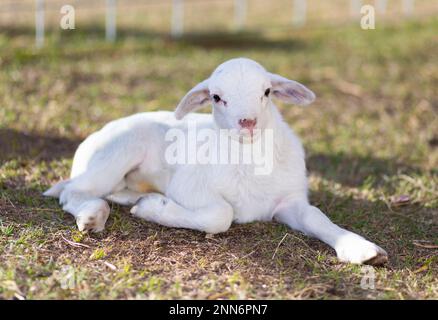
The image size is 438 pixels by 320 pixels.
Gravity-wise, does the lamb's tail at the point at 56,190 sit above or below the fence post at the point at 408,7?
below

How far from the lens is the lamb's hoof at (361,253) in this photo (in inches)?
165

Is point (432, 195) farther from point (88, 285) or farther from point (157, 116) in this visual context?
point (88, 285)

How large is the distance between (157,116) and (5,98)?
3361 millimetres

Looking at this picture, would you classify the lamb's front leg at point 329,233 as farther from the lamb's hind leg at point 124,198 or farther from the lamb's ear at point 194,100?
the lamb's hind leg at point 124,198

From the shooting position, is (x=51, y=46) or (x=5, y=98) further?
(x=51, y=46)

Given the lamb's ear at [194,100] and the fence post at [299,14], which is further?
the fence post at [299,14]

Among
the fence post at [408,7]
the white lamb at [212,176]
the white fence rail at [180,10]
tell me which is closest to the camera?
the white lamb at [212,176]

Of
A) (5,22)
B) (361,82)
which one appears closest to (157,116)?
(361,82)

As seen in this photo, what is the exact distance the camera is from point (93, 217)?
459 centimetres

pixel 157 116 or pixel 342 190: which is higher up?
pixel 157 116

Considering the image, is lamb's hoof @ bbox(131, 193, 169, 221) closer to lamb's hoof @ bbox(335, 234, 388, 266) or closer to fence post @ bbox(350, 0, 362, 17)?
lamb's hoof @ bbox(335, 234, 388, 266)

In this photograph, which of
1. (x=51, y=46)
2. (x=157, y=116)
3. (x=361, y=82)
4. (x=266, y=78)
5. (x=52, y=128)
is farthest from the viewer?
(x=51, y=46)

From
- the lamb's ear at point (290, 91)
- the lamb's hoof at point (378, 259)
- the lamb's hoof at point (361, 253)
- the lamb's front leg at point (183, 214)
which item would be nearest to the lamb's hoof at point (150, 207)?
the lamb's front leg at point (183, 214)

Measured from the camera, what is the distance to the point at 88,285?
384 cm
